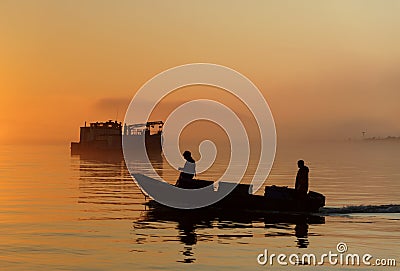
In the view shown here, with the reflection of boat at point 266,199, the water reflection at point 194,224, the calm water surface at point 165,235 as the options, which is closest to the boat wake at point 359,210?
the calm water surface at point 165,235

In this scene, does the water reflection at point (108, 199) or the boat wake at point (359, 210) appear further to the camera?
the water reflection at point (108, 199)

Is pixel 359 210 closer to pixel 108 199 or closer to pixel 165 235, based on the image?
pixel 165 235

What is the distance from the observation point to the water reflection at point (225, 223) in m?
24.8

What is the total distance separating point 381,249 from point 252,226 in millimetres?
6568

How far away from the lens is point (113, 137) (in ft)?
432

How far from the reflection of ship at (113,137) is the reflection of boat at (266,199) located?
94.5 metres

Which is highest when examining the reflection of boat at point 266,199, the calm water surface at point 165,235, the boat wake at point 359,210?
the reflection of boat at point 266,199

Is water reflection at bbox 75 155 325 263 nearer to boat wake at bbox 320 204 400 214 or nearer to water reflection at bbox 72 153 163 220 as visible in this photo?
water reflection at bbox 72 153 163 220

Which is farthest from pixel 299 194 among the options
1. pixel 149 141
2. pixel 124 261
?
pixel 149 141

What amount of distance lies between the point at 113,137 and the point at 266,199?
103m

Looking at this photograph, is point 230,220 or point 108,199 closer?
point 230,220

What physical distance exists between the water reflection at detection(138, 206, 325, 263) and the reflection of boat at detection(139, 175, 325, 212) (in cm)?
35

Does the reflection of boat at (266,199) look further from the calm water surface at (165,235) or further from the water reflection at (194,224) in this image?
the calm water surface at (165,235)

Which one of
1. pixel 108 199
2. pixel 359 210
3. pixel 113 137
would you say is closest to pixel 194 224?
pixel 359 210
